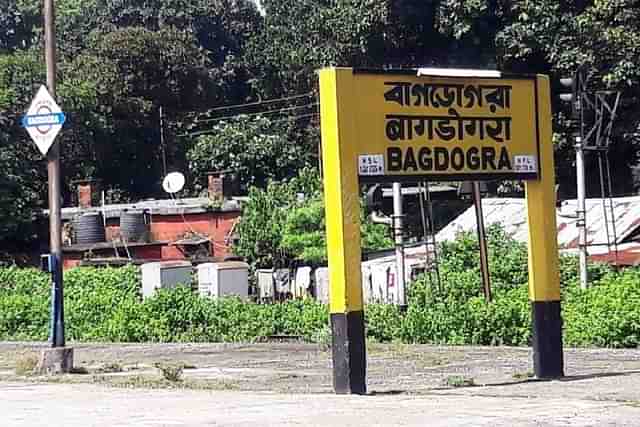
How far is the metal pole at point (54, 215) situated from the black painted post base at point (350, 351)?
6.22m

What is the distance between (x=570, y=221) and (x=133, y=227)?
17139 mm

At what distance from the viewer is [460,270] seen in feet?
94.3

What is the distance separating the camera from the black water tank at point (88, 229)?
144 feet

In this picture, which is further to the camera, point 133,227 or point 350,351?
point 133,227

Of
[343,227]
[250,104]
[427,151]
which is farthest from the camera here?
[250,104]

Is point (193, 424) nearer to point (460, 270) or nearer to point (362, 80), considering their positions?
point (362, 80)

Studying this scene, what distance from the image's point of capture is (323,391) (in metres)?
14.8

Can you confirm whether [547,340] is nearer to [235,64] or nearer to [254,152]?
[254,152]

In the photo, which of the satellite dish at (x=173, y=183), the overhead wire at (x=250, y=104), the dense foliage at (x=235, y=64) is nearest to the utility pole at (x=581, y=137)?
the dense foliage at (x=235, y=64)

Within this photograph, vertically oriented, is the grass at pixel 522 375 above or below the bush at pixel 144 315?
below

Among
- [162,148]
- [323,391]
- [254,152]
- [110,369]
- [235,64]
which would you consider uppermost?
[235,64]

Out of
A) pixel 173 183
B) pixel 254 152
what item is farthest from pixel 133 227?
pixel 254 152

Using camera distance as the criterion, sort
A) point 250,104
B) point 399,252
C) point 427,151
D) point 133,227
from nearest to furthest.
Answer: point 427,151
point 399,252
point 133,227
point 250,104

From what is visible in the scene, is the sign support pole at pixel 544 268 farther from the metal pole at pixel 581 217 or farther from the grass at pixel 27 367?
the metal pole at pixel 581 217
